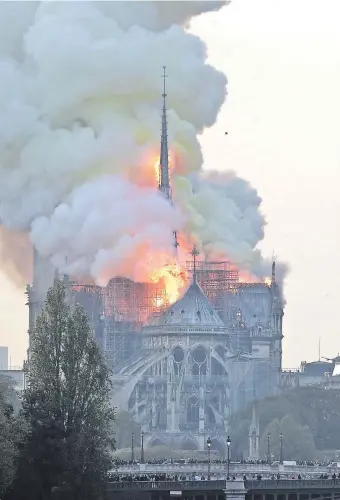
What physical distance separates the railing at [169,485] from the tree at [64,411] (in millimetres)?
5325

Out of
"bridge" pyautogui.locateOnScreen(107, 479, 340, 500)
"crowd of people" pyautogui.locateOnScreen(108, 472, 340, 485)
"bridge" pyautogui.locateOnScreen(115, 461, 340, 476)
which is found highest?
"bridge" pyautogui.locateOnScreen(115, 461, 340, 476)

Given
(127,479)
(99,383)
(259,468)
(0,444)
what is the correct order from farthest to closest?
1. (259,468)
2. (127,479)
3. (99,383)
4. (0,444)

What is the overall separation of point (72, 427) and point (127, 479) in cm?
1321

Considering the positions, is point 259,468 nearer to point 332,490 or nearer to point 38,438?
point 332,490

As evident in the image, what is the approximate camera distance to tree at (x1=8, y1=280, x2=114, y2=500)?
129m

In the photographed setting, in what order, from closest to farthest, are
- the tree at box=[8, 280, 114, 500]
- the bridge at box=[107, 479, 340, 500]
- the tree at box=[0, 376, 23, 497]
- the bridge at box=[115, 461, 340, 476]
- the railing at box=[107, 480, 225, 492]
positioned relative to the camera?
1. the tree at box=[0, 376, 23, 497]
2. the tree at box=[8, 280, 114, 500]
3. the bridge at box=[107, 479, 340, 500]
4. the railing at box=[107, 480, 225, 492]
5. the bridge at box=[115, 461, 340, 476]

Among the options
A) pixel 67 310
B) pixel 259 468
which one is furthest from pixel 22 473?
pixel 259 468

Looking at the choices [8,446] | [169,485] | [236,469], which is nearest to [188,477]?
[236,469]

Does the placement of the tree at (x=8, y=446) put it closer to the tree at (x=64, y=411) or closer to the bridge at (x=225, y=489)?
the tree at (x=64, y=411)

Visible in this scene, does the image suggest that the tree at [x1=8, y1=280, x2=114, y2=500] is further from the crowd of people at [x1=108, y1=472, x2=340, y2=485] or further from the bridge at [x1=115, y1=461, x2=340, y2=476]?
the bridge at [x1=115, y1=461, x2=340, y2=476]

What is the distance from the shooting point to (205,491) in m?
138

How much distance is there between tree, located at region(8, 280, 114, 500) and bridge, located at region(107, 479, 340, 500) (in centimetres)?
577

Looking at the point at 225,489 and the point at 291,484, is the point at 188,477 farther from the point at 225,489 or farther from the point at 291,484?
the point at 225,489

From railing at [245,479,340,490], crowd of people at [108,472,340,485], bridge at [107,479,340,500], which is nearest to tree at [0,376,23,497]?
bridge at [107,479,340,500]
